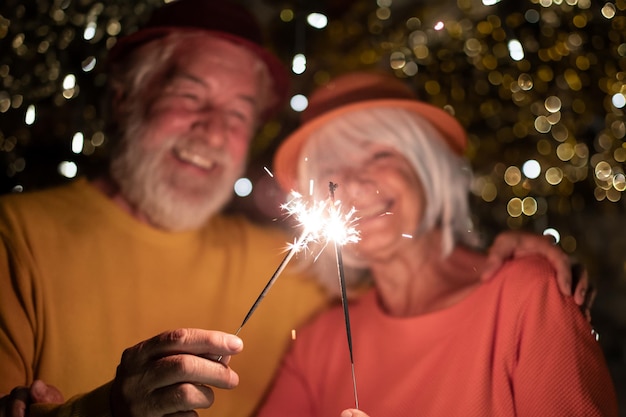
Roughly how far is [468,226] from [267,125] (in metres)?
0.61

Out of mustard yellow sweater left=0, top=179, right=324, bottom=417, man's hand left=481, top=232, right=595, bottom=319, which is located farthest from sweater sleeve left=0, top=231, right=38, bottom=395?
man's hand left=481, top=232, right=595, bottom=319

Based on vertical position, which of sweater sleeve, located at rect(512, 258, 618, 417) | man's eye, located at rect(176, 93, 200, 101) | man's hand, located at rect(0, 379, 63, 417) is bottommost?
man's hand, located at rect(0, 379, 63, 417)

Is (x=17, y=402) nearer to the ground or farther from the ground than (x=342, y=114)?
nearer to the ground

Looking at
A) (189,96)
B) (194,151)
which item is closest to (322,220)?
(194,151)

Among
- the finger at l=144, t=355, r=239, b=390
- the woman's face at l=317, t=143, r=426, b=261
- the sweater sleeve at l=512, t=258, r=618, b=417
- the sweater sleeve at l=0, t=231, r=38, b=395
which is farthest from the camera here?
the woman's face at l=317, t=143, r=426, b=261

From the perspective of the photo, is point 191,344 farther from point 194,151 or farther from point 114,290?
point 194,151

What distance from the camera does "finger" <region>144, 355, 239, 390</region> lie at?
1273 mm

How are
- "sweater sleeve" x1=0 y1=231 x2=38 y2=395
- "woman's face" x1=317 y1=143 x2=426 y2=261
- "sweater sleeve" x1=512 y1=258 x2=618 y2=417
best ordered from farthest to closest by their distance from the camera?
"woman's face" x1=317 y1=143 x2=426 y2=261
"sweater sleeve" x1=0 y1=231 x2=38 y2=395
"sweater sleeve" x1=512 y1=258 x2=618 y2=417

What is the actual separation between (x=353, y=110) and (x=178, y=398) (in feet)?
2.93

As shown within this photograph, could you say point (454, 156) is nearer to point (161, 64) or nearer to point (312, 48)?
point (312, 48)

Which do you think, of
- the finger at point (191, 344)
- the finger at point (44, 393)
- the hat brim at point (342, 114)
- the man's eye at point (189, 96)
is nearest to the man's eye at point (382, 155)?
the hat brim at point (342, 114)

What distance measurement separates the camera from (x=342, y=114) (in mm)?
1828

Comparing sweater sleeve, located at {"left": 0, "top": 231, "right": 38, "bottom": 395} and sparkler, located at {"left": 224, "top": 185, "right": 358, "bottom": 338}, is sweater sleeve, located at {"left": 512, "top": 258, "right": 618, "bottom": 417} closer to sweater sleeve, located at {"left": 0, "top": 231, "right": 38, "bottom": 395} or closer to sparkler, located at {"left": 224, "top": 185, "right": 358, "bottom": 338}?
sparkler, located at {"left": 224, "top": 185, "right": 358, "bottom": 338}

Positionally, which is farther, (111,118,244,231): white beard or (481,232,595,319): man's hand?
(111,118,244,231): white beard
